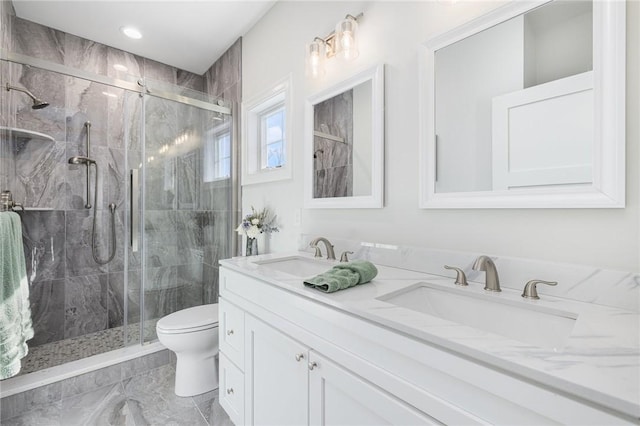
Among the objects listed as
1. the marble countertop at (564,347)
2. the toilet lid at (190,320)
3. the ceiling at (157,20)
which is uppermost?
the ceiling at (157,20)

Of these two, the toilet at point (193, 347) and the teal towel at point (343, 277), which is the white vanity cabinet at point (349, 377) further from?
the toilet at point (193, 347)

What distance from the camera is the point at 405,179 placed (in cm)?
130

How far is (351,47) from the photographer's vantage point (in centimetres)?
146

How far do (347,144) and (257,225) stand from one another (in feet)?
2.91

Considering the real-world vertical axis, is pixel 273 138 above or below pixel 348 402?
above

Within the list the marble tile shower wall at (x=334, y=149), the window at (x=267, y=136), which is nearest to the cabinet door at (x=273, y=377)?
the marble tile shower wall at (x=334, y=149)

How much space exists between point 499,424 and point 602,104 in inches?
34.8

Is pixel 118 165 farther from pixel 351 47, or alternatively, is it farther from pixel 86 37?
pixel 351 47

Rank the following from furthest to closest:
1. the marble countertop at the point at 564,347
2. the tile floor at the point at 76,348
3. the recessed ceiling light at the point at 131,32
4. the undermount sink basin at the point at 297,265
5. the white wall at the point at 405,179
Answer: the recessed ceiling light at the point at 131,32 → the tile floor at the point at 76,348 → the undermount sink basin at the point at 297,265 → the white wall at the point at 405,179 → the marble countertop at the point at 564,347

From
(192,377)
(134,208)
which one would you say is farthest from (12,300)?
(192,377)

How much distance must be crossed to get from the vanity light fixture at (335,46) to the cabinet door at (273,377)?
1373 mm

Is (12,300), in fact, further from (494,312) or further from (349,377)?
(494,312)

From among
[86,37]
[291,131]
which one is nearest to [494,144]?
[291,131]

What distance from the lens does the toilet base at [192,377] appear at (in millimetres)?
1781
